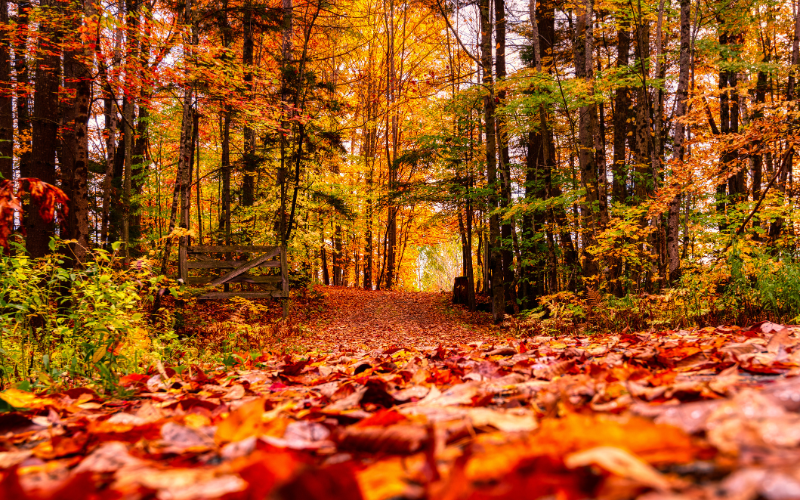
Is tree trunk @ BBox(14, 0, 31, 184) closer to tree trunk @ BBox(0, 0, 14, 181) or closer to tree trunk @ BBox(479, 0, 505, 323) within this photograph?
tree trunk @ BBox(0, 0, 14, 181)

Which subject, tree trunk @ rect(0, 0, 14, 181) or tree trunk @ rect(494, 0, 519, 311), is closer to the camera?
tree trunk @ rect(0, 0, 14, 181)

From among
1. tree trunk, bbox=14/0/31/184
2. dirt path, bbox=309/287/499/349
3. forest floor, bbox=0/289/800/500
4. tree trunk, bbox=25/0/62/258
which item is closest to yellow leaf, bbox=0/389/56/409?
forest floor, bbox=0/289/800/500

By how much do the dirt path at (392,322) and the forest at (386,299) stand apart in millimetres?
173

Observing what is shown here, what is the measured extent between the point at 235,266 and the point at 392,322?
4362 millimetres

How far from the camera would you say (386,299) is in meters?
16.5

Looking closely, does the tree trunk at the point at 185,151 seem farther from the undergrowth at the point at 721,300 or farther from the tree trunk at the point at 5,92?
the undergrowth at the point at 721,300

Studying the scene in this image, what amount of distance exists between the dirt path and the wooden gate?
1.48 m

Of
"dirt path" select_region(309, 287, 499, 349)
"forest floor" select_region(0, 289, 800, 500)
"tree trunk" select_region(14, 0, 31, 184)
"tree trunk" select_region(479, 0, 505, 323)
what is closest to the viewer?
"forest floor" select_region(0, 289, 800, 500)

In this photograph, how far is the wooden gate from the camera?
33.3 feet

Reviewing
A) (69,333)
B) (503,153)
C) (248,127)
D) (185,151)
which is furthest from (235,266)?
Answer: (503,153)

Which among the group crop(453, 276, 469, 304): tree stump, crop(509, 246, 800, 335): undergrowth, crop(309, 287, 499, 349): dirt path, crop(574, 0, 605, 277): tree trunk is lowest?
crop(309, 287, 499, 349): dirt path

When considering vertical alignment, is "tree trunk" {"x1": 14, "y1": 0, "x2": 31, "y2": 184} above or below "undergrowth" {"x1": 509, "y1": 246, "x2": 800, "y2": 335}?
above

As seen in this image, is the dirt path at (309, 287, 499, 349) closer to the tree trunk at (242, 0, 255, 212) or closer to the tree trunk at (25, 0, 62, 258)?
the tree trunk at (242, 0, 255, 212)

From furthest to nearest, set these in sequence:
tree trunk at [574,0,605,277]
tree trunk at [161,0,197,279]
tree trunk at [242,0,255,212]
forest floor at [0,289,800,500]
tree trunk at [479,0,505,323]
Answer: tree trunk at [242,0,255,212] < tree trunk at [479,0,505,323] < tree trunk at [161,0,197,279] < tree trunk at [574,0,605,277] < forest floor at [0,289,800,500]
